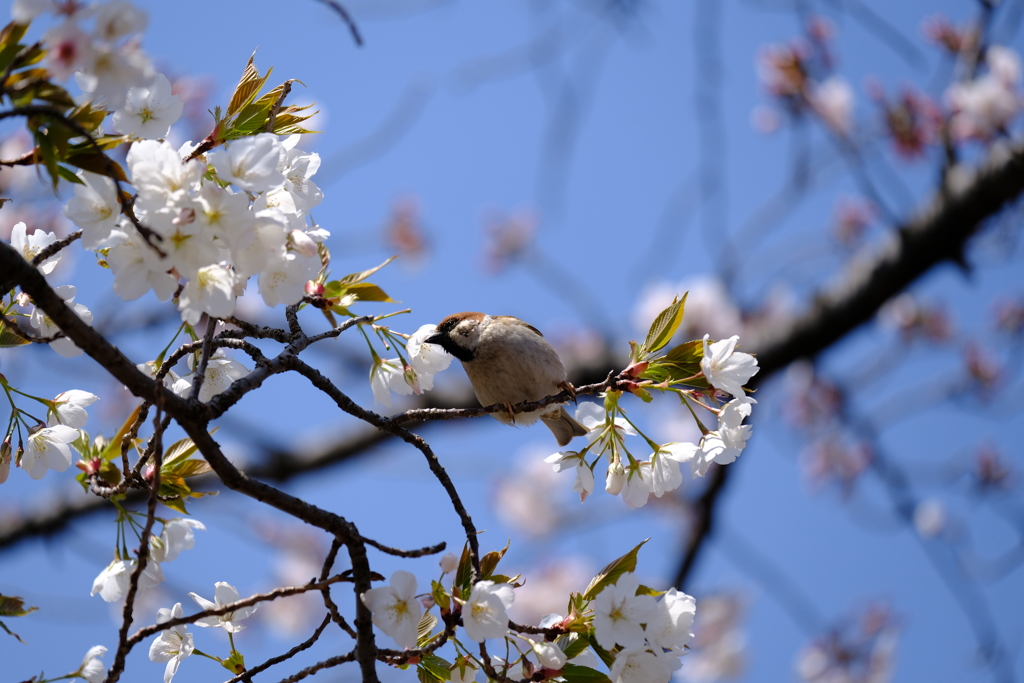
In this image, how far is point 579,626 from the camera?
155 centimetres

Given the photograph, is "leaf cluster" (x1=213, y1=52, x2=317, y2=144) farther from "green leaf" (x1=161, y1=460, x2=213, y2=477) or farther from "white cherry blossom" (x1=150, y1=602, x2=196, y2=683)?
"white cherry blossom" (x1=150, y1=602, x2=196, y2=683)

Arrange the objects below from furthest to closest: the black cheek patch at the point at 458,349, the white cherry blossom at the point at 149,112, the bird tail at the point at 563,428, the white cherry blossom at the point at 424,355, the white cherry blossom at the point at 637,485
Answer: the bird tail at the point at 563,428
the black cheek patch at the point at 458,349
the white cherry blossom at the point at 424,355
the white cherry blossom at the point at 637,485
the white cherry blossom at the point at 149,112

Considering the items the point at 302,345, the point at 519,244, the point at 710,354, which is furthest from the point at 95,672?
the point at 519,244

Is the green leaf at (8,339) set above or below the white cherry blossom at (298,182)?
below

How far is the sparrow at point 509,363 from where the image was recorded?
10.3 feet

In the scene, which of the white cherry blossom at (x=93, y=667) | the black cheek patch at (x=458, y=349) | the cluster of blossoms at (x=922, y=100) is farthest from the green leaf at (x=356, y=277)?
the cluster of blossoms at (x=922, y=100)

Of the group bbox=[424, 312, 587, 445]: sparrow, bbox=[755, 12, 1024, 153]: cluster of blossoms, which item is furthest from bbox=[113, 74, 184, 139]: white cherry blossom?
bbox=[755, 12, 1024, 153]: cluster of blossoms

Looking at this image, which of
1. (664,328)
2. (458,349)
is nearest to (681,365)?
(664,328)

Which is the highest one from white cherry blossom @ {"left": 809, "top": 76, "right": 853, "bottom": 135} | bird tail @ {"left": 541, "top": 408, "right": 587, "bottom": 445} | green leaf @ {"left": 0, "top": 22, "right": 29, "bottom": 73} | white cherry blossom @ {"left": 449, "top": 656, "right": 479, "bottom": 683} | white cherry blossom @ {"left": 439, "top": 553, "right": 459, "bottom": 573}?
white cherry blossom @ {"left": 809, "top": 76, "right": 853, "bottom": 135}

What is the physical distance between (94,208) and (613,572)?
1.18 meters

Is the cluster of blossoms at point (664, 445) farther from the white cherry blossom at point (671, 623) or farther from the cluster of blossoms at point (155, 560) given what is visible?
the cluster of blossoms at point (155, 560)

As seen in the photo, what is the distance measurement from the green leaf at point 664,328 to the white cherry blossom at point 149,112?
102cm

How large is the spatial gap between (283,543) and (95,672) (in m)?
9.00

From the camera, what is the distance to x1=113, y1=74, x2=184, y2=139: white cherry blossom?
4.60ft
